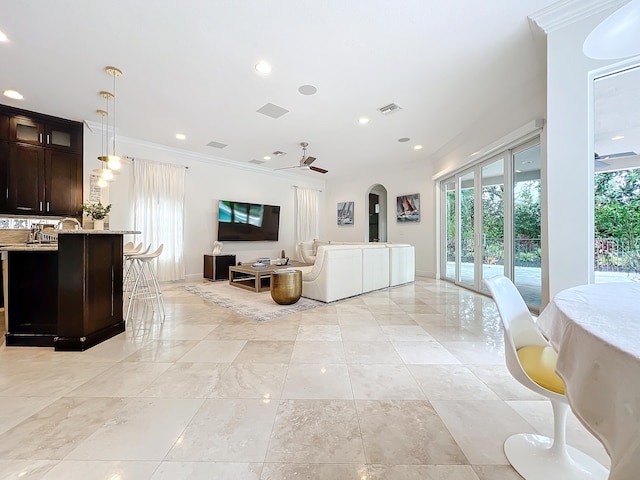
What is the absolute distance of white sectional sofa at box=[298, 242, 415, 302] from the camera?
4027 mm

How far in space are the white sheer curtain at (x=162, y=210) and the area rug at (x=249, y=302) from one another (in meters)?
0.87

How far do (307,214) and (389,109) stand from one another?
4911 millimetres

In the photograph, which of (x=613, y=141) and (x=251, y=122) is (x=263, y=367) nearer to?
(x=613, y=141)

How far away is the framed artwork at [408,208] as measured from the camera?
677 cm

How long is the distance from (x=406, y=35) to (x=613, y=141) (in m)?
2.06

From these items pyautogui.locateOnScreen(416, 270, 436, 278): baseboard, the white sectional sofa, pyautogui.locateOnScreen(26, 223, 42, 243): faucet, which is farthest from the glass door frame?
pyautogui.locateOnScreen(26, 223, 42, 243): faucet

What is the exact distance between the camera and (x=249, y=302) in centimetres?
403

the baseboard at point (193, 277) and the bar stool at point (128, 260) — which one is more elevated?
the bar stool at point (128, 260)

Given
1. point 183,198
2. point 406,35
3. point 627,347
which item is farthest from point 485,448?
point 183,198

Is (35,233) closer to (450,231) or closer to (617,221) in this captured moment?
Result: (617,221)

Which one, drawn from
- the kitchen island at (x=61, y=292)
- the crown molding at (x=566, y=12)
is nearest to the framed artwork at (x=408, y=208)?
the crown molding at (x=566, y=12)

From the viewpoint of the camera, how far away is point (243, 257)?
7043 millimetres

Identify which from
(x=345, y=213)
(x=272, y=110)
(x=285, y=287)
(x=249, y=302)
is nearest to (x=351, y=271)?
(x=285, y=287)

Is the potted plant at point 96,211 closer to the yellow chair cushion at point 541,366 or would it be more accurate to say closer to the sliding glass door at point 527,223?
the yellow chair cushion at point 541,366
